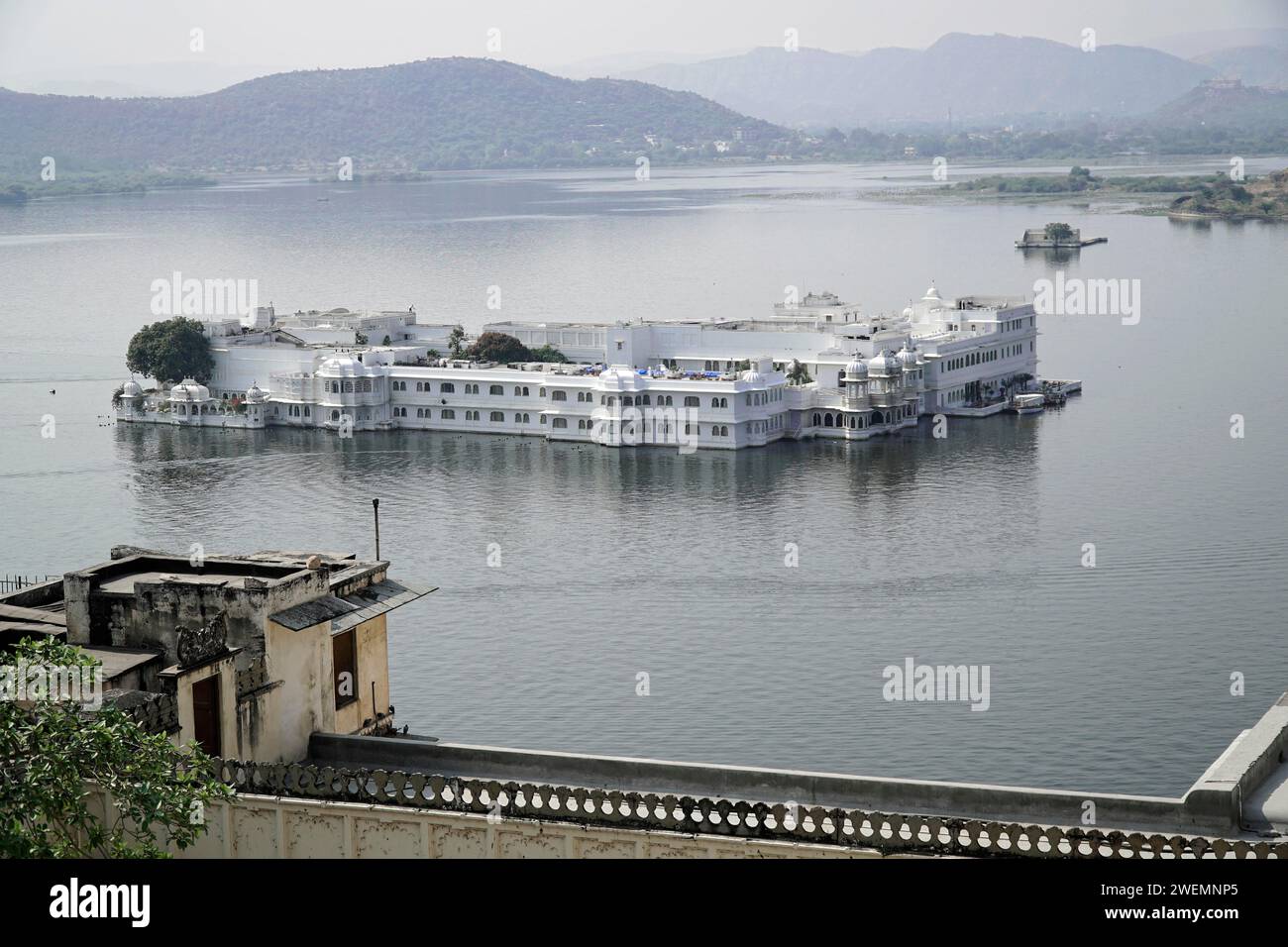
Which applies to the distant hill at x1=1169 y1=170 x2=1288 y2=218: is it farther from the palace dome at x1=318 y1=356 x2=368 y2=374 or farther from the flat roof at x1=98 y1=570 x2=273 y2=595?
the flat roof at x1=98 y1=570 x2=273 y2=595

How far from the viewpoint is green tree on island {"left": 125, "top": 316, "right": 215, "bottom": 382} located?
48.6 metres

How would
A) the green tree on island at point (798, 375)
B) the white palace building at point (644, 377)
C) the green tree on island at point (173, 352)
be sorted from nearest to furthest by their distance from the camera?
1. the white palace building at point (644, 377)
2. the green tree on island at point (798, 375)
3. the green tree on island at point (173, 352)

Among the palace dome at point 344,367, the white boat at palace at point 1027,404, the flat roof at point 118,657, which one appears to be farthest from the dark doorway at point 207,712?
the white boat at palace at point 1027,404

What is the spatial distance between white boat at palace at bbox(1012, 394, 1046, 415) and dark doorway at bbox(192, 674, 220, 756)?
34.0 meters

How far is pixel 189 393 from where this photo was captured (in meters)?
47.4

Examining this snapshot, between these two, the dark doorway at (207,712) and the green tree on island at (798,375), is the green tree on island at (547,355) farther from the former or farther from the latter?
the dark doorway at (207,712)

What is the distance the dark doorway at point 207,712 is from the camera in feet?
47.3

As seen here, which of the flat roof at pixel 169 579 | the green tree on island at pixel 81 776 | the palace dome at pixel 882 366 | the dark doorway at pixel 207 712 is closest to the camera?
the green tree on island at pixel 81 776

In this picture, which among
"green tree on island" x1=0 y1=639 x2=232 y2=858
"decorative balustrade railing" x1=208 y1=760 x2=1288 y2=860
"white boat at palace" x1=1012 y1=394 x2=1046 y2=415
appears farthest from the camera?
"white boat at palace" x1=1012 y1=394 x2=1046 y2=415

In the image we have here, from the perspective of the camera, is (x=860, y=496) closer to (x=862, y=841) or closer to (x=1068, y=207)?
(x=862, y=841)

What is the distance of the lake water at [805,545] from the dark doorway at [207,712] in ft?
23.9

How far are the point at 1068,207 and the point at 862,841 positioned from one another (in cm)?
11653

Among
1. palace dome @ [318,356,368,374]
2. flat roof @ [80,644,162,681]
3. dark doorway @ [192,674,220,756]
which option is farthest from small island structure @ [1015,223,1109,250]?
dark doorway @ [192,674,220,756]
